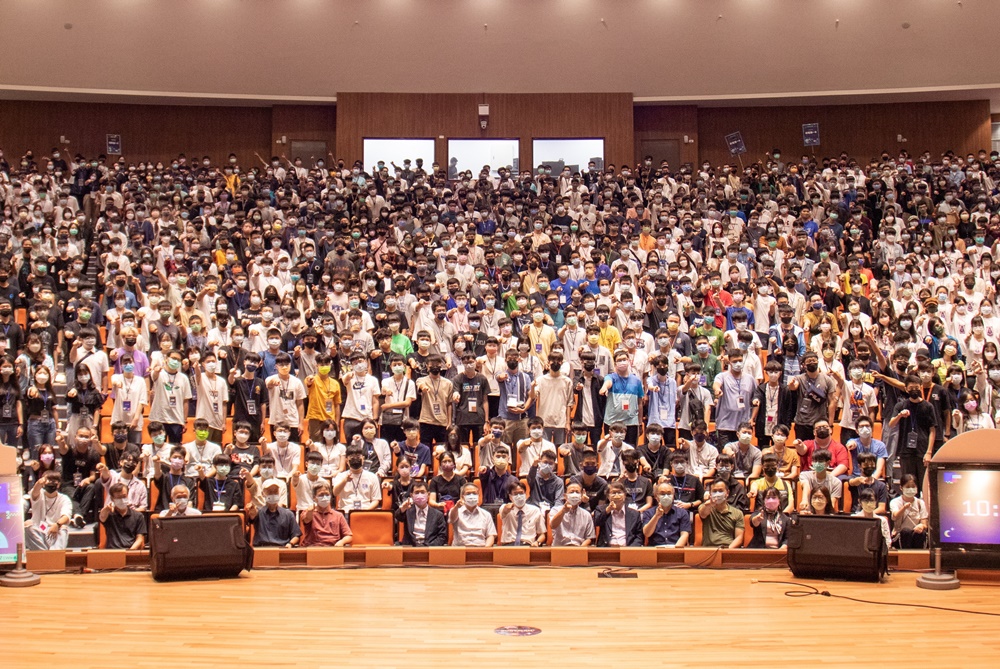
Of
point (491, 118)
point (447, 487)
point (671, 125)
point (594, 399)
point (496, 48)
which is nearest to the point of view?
point (447, 487)

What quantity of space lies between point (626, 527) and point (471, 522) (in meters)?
1.55

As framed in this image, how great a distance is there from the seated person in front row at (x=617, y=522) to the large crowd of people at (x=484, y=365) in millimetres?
29

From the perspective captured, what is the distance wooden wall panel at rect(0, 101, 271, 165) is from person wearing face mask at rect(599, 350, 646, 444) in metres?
16.3

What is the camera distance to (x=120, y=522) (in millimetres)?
10617

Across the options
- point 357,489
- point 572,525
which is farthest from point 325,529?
point 572,525

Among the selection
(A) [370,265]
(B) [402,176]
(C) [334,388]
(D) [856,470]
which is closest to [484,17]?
(B) [402,176]

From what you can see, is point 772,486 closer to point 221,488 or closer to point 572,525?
point 572,525

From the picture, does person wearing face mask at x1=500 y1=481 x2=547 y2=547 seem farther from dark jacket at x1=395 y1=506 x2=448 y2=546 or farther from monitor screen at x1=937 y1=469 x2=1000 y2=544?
monitor screen at x1=937 y1=469 x2=1000 y2=544

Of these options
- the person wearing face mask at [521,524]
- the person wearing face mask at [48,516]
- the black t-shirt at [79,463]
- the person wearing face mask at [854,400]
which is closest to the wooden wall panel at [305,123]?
the black t-shirt at [79,463]

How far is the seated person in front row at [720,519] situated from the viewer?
10.5 meters

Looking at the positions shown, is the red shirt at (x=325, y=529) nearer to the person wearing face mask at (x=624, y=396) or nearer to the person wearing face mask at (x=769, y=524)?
the person wearing face mask at (x=624, y=396)

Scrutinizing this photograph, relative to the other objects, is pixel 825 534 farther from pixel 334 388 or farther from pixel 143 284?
pixel 143 284

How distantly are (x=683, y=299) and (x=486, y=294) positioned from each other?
2.74 meters

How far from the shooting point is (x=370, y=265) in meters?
16.0
